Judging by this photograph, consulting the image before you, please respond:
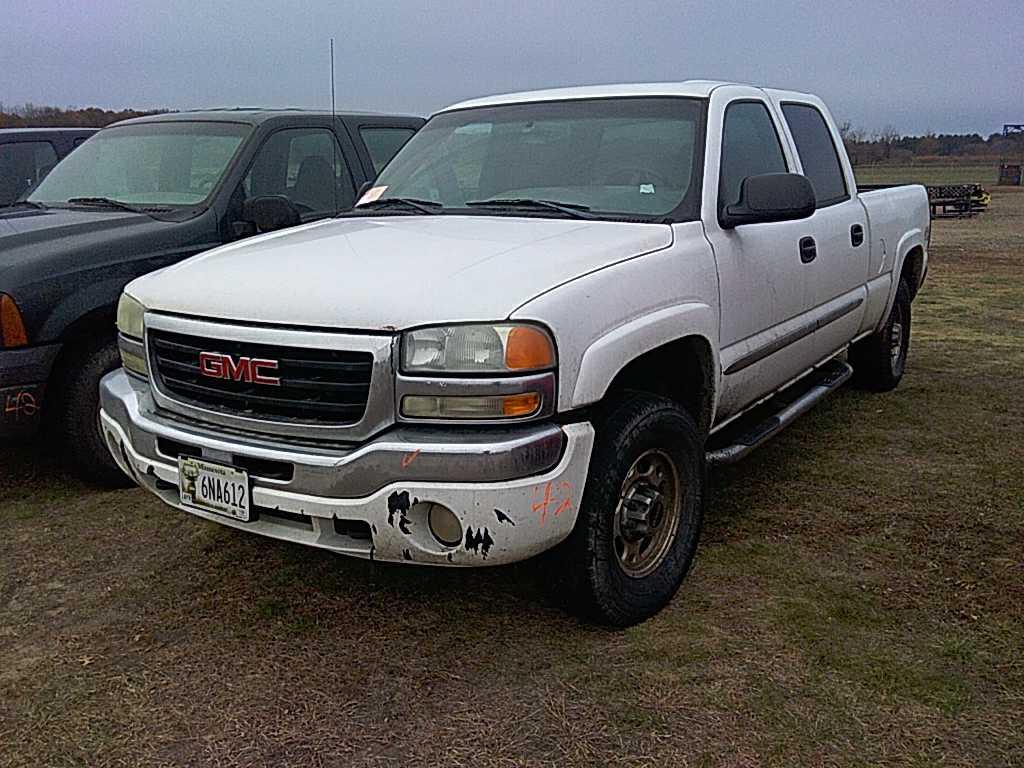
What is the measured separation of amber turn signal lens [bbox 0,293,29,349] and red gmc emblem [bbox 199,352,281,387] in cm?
160

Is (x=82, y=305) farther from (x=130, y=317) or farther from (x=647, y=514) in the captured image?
(x=647, y=514)

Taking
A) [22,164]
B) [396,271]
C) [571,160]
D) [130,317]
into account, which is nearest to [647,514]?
[396,271]

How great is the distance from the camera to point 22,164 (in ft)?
26.3

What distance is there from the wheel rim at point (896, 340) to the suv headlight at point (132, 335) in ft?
15.1

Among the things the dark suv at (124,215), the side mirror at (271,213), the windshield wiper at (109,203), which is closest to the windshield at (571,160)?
the side mirror at (271,213)

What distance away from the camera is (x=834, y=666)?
10.1ft

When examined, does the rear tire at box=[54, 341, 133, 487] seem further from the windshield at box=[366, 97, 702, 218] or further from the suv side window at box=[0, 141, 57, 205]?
the suv side window at box=[0, 141, 57, 205]

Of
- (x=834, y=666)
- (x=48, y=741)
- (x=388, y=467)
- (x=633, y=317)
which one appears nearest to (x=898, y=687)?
(x=834, y=666)

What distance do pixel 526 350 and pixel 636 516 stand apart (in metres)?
0.85

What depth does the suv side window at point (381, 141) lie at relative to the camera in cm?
626

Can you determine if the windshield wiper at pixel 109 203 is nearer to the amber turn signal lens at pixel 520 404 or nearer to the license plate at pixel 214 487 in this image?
the license plate at pixel 214 487

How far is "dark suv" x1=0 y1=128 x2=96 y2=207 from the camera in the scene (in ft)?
26.1

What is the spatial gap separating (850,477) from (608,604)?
7.09 ft

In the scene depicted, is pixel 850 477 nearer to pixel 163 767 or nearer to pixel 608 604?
pixel 608 604
